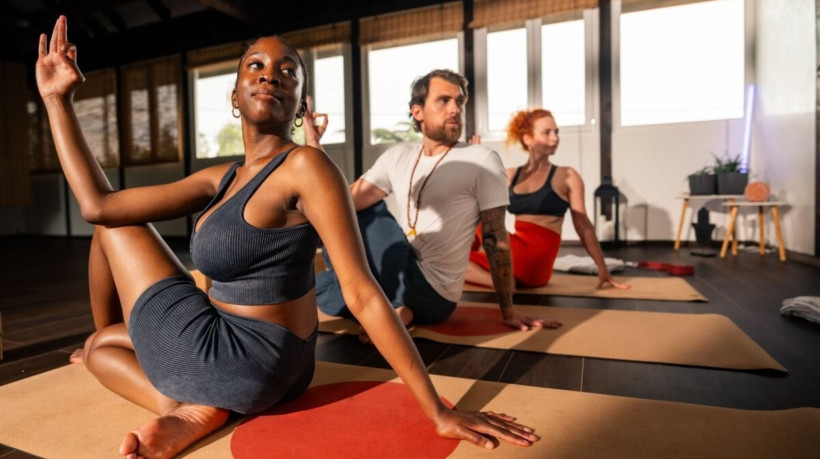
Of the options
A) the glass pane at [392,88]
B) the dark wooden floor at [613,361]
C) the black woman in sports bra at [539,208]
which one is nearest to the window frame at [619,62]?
the glass pane at [392,88]

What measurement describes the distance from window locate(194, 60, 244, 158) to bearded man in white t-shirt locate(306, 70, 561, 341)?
5236 mm

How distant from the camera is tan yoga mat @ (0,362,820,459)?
993 mm

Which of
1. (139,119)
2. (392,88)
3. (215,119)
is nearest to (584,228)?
(392,88)

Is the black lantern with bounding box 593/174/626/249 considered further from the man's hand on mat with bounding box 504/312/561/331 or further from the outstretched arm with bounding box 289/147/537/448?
the outstretched arm with bounding box 289/147/537/448

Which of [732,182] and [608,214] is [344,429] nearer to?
[732,182]

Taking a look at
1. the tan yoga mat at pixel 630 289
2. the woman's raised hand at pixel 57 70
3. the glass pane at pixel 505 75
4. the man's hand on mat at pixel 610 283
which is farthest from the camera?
the glass pane at pixel 505 75

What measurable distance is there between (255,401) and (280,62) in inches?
28.4

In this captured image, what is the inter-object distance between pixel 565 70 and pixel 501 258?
3891 millimetres

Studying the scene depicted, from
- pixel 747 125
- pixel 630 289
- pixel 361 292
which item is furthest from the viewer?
pixel 747 125

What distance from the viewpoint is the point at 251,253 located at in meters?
0.99

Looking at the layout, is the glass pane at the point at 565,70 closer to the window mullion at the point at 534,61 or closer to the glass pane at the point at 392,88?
the window mullion at the point at 534,61

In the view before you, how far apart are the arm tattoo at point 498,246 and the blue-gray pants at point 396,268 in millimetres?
236

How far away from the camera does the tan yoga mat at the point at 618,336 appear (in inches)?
62.0

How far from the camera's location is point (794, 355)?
1576 mm
